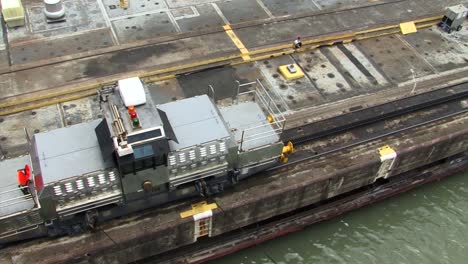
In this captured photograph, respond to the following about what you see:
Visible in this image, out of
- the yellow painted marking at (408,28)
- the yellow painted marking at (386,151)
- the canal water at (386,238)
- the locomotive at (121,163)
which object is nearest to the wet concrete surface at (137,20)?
the yellow painted marking at (408,28)

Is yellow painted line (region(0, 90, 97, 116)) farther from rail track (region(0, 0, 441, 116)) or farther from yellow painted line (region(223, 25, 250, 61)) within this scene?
yellow painted line (region(223, 25, 250, 61))

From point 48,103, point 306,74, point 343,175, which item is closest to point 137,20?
point 48,103

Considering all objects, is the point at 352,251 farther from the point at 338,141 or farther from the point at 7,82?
the point at 7,82

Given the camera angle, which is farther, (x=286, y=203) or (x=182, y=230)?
(x=286, y=203)

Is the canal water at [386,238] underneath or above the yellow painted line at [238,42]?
underneath

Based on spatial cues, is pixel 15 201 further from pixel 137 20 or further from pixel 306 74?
pixel 306 74

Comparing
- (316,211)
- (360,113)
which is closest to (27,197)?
(316,211)

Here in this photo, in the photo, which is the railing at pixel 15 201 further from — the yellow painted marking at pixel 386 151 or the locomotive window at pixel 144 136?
the yellow painted marking at pixel 386 151
